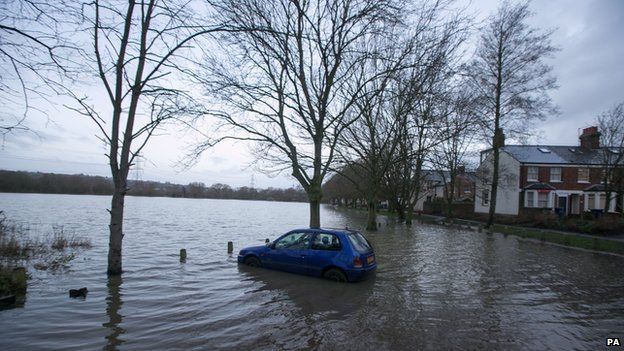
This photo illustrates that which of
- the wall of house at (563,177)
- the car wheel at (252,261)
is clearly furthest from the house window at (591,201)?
the car wheel at (252,261)

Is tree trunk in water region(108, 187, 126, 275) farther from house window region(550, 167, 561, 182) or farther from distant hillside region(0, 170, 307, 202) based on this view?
house window region(550, 167, 561, 182)

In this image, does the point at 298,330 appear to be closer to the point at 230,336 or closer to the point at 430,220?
the point at 230,336

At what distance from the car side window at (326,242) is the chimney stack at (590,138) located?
40429 millimetres

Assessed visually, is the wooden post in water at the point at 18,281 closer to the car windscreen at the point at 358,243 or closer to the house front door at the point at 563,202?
the car windscreen at the point at 358,243

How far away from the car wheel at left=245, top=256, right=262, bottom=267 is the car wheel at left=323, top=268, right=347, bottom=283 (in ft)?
8.39

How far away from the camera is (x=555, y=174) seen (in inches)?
1598

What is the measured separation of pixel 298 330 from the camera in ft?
21.3

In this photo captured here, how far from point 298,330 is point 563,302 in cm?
671

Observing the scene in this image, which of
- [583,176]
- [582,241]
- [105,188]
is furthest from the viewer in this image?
[105,188]

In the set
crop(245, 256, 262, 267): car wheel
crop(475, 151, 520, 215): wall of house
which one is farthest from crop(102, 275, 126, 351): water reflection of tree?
crop(475, 151, 520, 215): wall of house

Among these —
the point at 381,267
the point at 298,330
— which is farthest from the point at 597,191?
the point at 298,330

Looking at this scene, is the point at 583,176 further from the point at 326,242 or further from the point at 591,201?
the point at 326,242

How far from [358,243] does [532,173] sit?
126 feet

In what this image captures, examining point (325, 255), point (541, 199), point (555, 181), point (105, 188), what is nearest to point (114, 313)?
point (325, 255)
